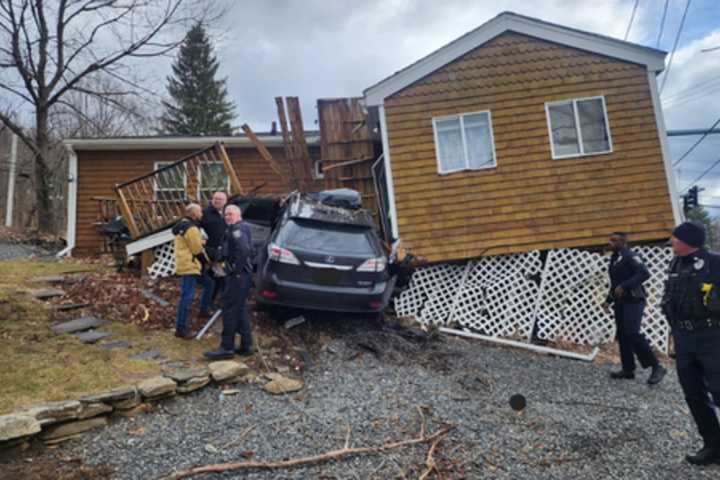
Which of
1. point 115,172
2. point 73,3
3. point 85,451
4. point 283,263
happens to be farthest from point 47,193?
point 85,451

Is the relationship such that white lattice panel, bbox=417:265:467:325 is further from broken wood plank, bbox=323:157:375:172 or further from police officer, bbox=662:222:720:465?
police officer, bbox=662:222:720:465

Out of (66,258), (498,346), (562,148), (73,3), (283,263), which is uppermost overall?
(73,3)

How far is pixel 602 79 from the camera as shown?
7.67m

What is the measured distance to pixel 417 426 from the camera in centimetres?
329

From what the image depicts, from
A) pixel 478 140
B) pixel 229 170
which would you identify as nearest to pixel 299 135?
pixel 229 170

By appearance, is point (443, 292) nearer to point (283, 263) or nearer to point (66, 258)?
point (283, 263)

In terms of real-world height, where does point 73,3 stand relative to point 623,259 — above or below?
above

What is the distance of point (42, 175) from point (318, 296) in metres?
14.3

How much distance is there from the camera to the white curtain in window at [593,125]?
7.61 metres

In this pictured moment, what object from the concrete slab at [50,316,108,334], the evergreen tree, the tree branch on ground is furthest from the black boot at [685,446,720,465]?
the evergreen tree

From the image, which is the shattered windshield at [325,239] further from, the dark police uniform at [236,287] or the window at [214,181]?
the window at [214,181]

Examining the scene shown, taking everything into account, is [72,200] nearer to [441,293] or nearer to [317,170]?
[317,170]

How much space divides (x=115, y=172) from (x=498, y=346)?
10642 mm

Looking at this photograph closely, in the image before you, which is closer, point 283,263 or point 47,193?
Answer: point 283,263
